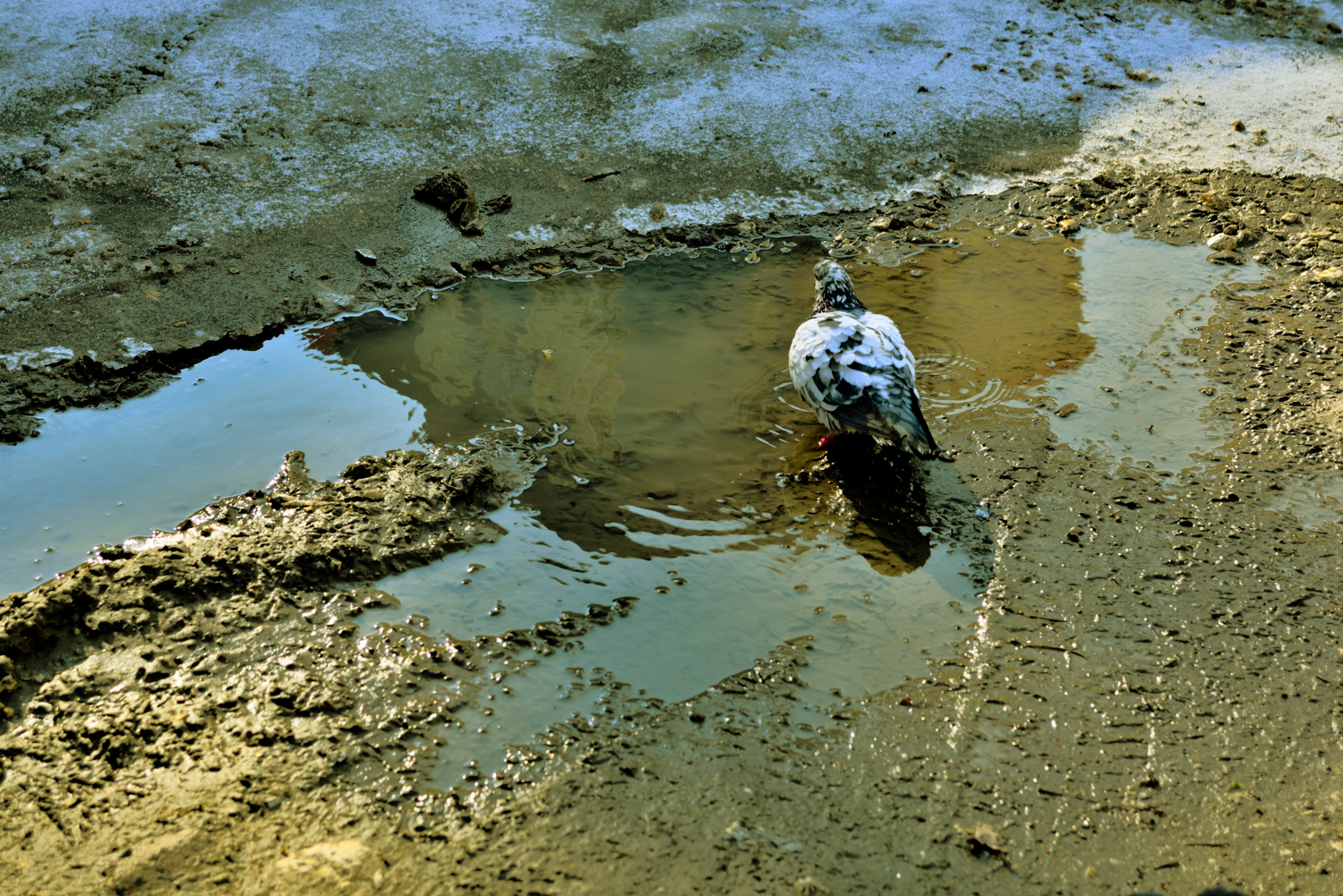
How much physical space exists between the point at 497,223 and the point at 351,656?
304 centimetres

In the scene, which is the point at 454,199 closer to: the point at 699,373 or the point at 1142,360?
the point at 699,373

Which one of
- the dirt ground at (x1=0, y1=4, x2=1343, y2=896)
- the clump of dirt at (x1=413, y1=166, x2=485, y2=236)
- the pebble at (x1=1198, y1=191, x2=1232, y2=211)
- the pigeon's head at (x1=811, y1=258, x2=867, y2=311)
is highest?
the pebble at (x1=1198, y1=191, x2=1232, y2=211)

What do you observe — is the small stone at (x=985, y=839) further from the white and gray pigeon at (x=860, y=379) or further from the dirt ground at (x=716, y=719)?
the white and gray pigeon at (x=860, y=379)

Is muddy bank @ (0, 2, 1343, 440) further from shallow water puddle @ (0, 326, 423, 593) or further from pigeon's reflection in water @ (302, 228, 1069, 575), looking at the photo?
pigeon's reflection in water @ (302, 228, 1069, 575)

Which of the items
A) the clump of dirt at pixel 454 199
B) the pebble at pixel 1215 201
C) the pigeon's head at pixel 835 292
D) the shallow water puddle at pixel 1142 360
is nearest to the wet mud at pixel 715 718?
the shallow water puddle at pixel 1142 360

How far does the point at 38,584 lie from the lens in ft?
9.01

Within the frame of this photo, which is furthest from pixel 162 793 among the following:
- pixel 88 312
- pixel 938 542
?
pixel 88 312

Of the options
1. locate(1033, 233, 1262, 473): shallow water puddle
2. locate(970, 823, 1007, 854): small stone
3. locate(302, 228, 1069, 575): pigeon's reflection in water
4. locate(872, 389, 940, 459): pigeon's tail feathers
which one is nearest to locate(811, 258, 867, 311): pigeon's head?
locate(302, 228, 1069, 575): pigeon's reflection in water

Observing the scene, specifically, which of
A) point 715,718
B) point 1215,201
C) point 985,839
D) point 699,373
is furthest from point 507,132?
point 985,839

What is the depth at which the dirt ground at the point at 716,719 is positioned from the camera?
1.88m

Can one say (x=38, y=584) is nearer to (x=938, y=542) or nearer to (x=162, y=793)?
(x=162, y=793)

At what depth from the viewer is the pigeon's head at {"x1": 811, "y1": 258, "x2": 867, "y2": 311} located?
3.86m

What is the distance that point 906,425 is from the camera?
312 centimetres

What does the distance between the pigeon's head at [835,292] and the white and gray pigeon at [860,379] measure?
17 centimetres
